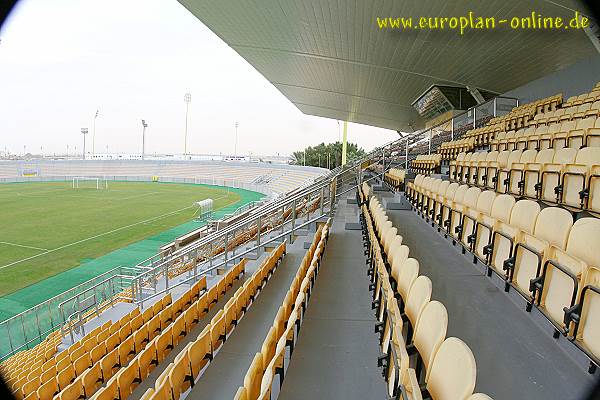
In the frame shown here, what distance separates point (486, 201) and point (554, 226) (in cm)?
107

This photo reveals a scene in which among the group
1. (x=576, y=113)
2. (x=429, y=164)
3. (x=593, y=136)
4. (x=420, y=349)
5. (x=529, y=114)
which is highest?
(x=529, y=114)

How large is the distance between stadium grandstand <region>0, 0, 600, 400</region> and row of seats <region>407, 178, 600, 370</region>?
0.01 metres

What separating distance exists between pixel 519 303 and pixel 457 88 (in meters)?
13.6

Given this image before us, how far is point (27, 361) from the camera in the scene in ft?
17.4

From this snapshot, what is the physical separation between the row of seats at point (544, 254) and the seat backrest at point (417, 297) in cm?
61

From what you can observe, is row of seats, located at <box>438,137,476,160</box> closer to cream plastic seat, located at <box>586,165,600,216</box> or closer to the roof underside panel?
the roof underside panel

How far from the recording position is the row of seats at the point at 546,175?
315 centimetres

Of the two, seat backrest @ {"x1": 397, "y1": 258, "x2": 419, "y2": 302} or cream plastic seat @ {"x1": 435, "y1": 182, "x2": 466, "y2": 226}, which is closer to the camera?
seat backrest @ {"x1": 397, "y1": 258, "x2": 419, "y2": 302}

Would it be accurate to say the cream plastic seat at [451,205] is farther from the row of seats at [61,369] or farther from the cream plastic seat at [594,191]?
the row of seats at [61,369]

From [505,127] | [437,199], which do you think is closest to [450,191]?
[437,199]

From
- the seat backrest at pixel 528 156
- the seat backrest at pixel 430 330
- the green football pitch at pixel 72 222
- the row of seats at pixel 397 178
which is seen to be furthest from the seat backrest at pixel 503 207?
the green football pitch at pixel 72 222

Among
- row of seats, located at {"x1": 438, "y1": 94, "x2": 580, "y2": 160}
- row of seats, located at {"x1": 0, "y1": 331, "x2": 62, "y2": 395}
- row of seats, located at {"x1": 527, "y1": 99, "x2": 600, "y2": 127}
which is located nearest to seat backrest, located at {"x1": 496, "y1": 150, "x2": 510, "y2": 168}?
row of seats, located at {"x1": 527, "y1": 99, "x2": 600, "y2": 127}

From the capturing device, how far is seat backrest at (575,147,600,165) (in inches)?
130

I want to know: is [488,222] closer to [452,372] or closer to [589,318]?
[589,318]
